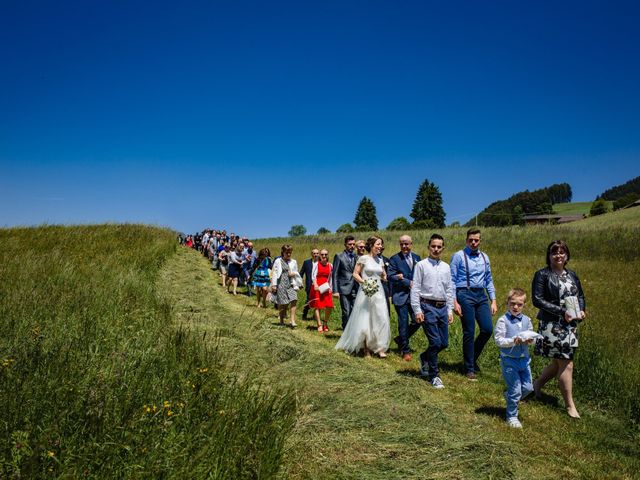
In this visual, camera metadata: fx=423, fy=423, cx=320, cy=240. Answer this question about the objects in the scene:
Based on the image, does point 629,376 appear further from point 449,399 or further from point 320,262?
point 320,262

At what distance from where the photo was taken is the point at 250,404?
335cm

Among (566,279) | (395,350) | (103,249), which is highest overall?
(103,249)

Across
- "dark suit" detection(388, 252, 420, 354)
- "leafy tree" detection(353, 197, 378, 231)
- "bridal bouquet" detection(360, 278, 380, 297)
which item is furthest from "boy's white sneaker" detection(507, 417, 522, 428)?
"leafy tree" detection(353, 197, 378, 231)

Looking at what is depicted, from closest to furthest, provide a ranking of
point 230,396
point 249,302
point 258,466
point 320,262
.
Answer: point 258,466 → point 230,396 → point 320,262 → point 249,302

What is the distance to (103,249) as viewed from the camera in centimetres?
1443

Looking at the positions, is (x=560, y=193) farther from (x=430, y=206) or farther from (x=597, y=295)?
(x=597, y=295)

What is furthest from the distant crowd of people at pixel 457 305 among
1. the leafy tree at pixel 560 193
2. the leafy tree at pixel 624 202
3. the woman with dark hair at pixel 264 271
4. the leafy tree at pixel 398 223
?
the leafy tree at pixel 560 193

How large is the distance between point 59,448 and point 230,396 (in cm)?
134

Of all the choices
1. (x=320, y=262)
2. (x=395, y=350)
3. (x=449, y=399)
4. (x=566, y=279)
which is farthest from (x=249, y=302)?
(x=566, y=279)

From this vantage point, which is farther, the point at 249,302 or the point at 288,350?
the point at 249,302

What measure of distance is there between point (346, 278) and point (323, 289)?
1.10 meters

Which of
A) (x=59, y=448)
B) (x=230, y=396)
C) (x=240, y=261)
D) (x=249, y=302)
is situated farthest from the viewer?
(x=240, y=261)

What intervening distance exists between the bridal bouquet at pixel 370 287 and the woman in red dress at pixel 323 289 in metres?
2.67

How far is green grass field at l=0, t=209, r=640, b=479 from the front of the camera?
8.63 feet
